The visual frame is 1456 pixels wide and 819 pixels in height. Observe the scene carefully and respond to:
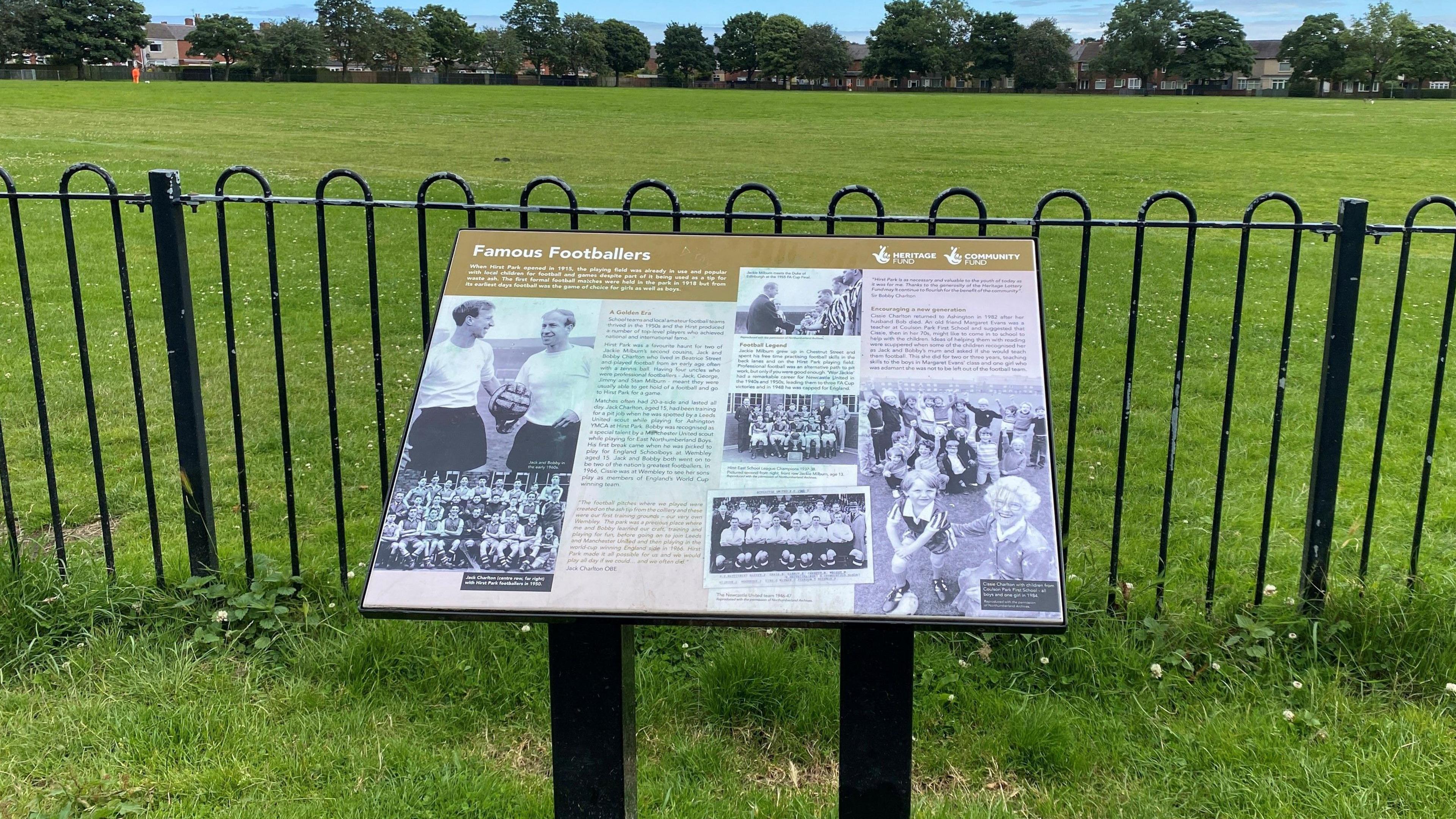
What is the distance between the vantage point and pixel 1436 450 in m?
6.11

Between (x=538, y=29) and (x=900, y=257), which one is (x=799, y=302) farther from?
(x=538, y=29)

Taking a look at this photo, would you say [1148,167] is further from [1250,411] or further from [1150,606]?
[1150,606]

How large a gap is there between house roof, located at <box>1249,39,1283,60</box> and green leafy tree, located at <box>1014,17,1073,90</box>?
26.6m

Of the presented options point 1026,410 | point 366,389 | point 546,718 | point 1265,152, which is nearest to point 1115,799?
point 1026,410

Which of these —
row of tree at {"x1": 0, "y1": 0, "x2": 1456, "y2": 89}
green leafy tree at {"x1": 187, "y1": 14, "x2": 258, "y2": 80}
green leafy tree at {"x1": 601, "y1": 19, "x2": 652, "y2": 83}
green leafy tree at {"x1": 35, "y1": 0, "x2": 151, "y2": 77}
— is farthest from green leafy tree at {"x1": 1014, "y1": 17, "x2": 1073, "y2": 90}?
green leafy tree at {"x1": 35, "y1": 0, "x2": 151, "y2": 77}

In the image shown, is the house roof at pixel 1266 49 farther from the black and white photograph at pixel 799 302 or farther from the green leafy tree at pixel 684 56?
the black and white photograph at pixel 799 302

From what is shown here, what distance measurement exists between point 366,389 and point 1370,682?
5.85 meters

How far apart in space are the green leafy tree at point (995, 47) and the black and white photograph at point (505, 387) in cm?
10887

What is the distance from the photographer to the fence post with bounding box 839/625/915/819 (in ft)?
7.47

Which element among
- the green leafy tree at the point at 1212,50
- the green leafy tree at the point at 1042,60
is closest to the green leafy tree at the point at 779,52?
the green leafy tree at the point at 1042,60

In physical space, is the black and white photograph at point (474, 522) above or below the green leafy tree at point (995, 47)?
below

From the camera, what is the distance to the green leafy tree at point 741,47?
115125 mm

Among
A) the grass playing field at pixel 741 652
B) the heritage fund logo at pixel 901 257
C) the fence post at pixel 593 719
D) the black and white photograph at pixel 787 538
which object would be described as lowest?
the grass playing field at pixel 741 652

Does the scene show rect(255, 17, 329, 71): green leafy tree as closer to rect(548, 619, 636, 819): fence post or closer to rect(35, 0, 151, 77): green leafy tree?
rect(35, 0, 151, 77): green leafy tree
